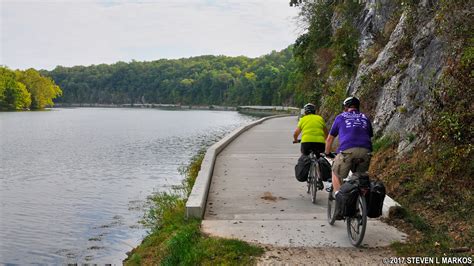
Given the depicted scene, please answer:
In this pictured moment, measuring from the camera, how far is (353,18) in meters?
23.9

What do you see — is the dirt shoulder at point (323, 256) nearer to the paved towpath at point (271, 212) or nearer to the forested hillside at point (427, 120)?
the paved towpath at point (271, 212)

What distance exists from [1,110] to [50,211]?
107 m

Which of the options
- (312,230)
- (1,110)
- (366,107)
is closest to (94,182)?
(366,107)

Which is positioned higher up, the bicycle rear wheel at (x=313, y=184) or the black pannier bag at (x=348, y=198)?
the black pannier bag at (x=348, y=198)

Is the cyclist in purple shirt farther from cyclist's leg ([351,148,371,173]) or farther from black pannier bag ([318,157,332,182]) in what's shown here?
black pannier bag ([318,157,332,182])

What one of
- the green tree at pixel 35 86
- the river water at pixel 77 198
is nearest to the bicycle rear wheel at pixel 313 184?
the river water at pixel 77 198

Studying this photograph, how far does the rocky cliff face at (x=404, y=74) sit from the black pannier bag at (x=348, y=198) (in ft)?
12.7

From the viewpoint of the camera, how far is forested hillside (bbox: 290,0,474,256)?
6.81 metres

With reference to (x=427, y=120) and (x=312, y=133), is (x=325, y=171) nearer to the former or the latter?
(x=312, y=133)

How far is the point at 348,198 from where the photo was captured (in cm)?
619

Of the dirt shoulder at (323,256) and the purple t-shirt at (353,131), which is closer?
the dirt shoulder at (323,256)

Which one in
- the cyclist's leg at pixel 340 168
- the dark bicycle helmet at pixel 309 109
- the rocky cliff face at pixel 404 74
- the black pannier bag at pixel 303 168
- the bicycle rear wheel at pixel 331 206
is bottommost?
the bicycle rear wheel at pixel 331 206

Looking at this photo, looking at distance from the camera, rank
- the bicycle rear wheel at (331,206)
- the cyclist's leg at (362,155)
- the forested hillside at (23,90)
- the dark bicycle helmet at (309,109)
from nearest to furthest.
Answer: the cyclist's leg at (362,155) → the bicycle rear wheel at (331,206) → the dark bicycle helmet at (309,109) → the forested hillside at (23,90)

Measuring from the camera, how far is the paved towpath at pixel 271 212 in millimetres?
6598
